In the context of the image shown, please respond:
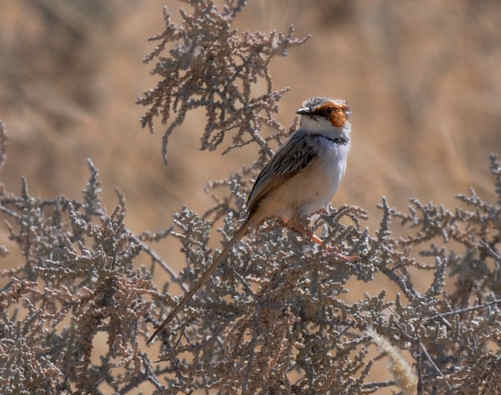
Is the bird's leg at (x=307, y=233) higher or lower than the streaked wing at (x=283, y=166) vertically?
lower

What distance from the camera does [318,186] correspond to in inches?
159

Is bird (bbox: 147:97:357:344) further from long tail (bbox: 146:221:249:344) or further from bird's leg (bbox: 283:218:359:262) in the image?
long tail (bbox: 146:221:249:344)

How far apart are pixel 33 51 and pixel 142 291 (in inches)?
342

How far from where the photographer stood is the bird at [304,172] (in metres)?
4.02

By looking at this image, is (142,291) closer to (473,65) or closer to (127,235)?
(127,235)

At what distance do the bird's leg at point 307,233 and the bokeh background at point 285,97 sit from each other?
554 centimetres

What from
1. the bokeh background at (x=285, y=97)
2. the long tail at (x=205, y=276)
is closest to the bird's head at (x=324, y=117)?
the long tail at (x=205, y=276)

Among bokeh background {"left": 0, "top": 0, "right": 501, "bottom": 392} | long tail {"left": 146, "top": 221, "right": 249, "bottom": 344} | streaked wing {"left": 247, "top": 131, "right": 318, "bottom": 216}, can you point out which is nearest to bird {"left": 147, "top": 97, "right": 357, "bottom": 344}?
streaked wing {"left": 247, "top": 131, "right": 318, "bottom": 216}

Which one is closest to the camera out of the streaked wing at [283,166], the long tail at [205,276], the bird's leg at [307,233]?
the bird's leg at [307,233]

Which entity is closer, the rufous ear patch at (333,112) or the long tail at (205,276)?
the long tail at (205,276)

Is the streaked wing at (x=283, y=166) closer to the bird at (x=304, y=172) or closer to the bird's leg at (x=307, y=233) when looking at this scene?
the bird at (x=304, y=172)

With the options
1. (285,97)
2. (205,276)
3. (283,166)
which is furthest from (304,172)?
(285,97)

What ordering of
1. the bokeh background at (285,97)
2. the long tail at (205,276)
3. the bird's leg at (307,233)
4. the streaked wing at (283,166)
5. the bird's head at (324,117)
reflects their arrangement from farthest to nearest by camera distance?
the bokeh background at (285,97), the bird's head at (324,117), the streaked wing at (283,166), the long tail at (205,276), the bird's leg at (307,233)

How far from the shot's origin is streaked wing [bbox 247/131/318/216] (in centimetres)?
400
